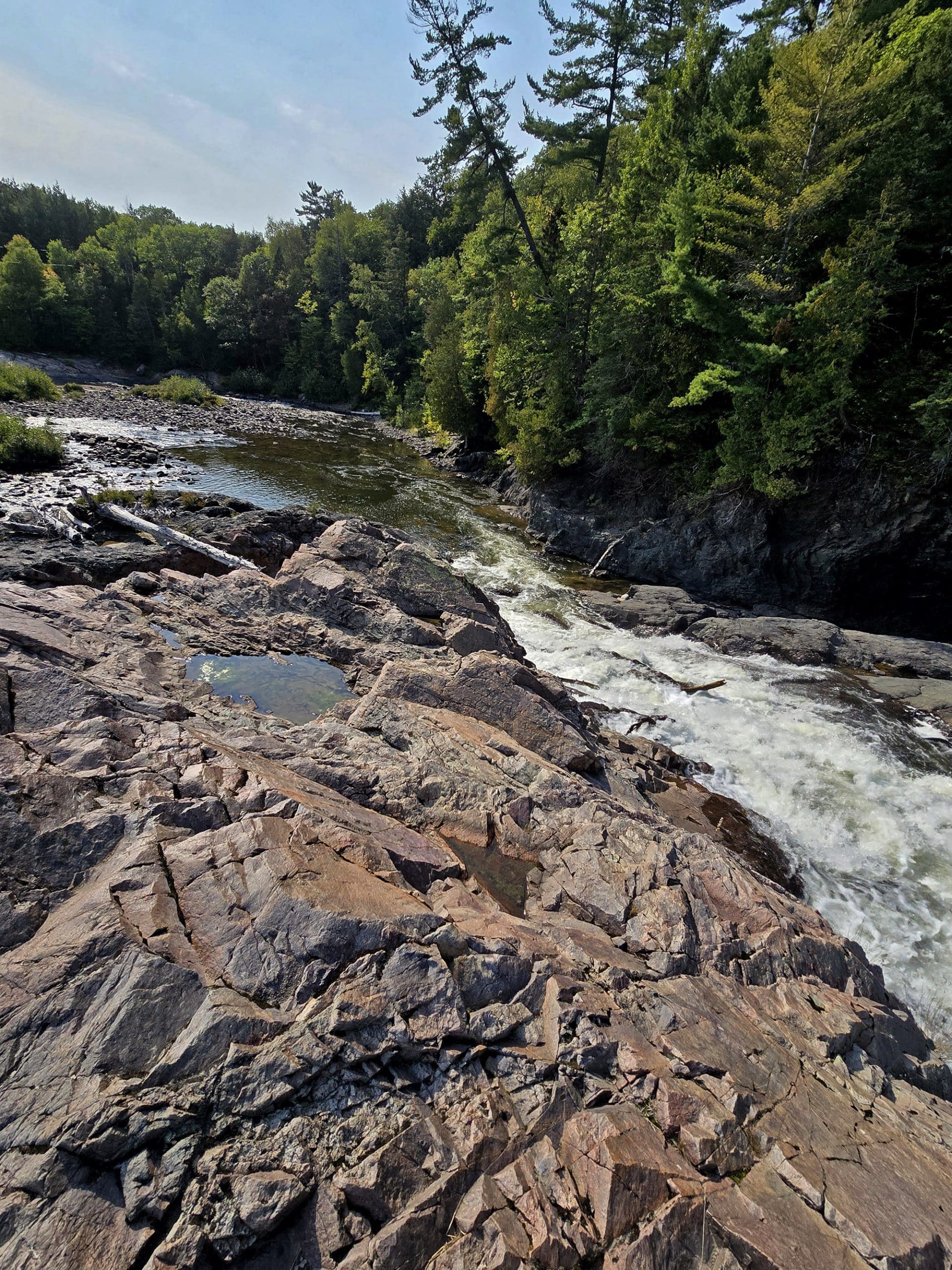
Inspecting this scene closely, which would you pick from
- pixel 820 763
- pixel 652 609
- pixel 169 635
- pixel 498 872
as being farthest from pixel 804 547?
pixel 169 635

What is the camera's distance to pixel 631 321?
2372 centimetres

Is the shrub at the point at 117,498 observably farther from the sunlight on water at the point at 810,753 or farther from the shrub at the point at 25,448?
the sunlight on water at the point at 810,753

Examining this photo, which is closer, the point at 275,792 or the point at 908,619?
the point at 275,792

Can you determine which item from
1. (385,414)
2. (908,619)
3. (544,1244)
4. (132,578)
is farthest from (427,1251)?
(385,414)

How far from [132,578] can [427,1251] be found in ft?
43.4

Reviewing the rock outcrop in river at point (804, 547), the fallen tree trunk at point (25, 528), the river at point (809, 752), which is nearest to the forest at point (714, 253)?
the rock outcrop in river at point (804, 547)

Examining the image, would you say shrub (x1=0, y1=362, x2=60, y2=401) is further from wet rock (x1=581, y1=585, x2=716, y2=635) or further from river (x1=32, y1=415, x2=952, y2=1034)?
wet rock (x1=581, y1=585, x2=716, y2=635)

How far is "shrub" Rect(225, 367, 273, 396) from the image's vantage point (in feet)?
223

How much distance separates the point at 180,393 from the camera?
52.2m

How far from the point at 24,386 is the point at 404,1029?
2218 inches

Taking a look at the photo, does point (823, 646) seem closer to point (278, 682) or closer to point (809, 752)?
point (809, 752)

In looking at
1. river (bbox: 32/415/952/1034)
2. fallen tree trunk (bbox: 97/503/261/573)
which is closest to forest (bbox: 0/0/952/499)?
river (bbox: 32/415/952/1034)

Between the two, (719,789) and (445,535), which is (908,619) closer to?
(719,789)

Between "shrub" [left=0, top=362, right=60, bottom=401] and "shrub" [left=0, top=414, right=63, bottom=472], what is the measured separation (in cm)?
2119
